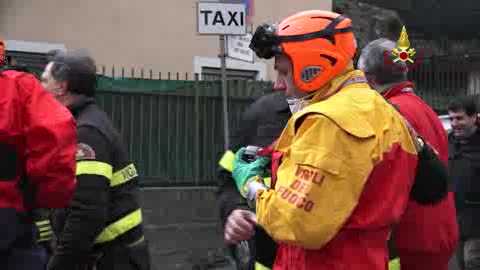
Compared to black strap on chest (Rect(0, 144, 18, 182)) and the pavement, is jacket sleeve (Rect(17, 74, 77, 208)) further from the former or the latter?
the pavement

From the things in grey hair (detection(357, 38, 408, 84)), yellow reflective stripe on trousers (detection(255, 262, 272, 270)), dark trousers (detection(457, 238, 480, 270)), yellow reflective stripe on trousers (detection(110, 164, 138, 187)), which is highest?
grey hair (detection(357, 38, 408, 84))

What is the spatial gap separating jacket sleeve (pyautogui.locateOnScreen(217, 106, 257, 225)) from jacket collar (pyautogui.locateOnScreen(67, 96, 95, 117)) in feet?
2.66

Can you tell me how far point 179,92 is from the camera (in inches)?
Answer: 416

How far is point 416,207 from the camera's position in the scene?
346cm

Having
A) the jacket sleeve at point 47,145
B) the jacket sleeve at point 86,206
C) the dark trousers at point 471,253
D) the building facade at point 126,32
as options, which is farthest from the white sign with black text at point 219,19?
the jacket sleeve at point 47,145

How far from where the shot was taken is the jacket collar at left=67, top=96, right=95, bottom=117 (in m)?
4.26

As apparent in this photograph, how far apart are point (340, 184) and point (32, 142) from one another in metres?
1.42

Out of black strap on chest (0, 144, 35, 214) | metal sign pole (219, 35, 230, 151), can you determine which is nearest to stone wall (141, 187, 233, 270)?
metal sign pole (219, 35, 230, 151)

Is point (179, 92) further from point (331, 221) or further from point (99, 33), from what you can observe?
point (331, 221)

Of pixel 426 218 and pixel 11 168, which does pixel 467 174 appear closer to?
pixel 426 218

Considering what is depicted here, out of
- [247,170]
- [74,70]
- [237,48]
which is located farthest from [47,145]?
[237,48]

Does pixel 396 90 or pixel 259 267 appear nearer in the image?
pixel 259 267

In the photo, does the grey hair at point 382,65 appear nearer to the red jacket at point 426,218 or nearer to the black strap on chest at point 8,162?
the red jacket at point 426,218

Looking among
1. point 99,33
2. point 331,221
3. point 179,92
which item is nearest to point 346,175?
point 331,221
